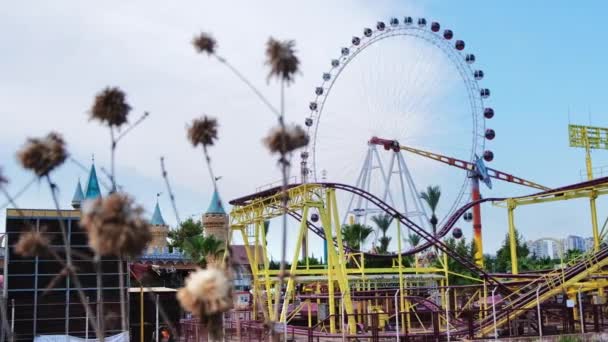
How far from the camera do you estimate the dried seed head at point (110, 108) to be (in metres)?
5.25

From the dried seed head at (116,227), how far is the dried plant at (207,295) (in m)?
0.40

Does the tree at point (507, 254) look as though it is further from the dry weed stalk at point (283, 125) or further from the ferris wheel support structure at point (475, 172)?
the dry weed stalk at point (283, 125)

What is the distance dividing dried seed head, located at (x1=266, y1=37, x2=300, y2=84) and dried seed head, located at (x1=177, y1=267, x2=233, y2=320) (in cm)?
152

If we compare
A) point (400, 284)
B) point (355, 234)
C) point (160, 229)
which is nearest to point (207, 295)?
point (400, 284)

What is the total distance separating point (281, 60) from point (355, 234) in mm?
58485

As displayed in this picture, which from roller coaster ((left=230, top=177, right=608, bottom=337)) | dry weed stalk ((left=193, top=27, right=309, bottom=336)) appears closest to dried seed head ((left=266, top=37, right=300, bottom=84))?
dry weed stalk ((left=193, top=27, right=309, bottom=336))

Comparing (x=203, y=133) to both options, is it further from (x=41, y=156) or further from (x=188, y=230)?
(x=188, y=230)

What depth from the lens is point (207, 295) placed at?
401cm

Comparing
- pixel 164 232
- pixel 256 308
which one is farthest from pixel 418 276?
pixel 164 232

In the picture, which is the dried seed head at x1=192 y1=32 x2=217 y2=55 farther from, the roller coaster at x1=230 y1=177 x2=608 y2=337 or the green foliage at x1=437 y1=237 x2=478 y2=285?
the green foliage at x1=437 y1=237 x2=478 y2=285

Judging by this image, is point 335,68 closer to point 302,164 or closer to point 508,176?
point 302,164

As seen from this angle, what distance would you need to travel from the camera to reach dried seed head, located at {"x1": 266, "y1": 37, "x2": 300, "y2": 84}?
16.1 ft

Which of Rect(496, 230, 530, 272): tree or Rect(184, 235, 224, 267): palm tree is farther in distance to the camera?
Rect(496, 230, 530, 272): tree

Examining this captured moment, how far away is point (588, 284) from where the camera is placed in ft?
86.1
